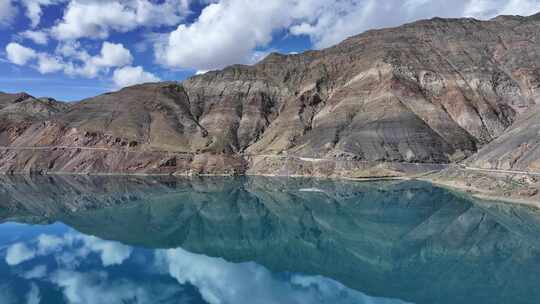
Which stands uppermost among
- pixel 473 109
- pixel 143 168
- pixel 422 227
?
pixel 473 109

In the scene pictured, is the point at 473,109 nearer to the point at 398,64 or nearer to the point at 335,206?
the point at 398,64

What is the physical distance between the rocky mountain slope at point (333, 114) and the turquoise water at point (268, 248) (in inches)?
1208

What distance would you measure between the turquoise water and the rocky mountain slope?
30.7m

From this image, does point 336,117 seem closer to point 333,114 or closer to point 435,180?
point 333,114

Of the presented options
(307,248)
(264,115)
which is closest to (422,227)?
(307,248)

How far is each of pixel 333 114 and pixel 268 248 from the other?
83866 mm

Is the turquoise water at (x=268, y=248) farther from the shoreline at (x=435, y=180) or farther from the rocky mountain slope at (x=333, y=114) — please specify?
the rocky mountain slope at (x=333, y=114)

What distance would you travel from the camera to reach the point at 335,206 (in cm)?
6397

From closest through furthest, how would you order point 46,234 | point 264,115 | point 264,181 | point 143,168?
point 46,234 → point 264,181 → point 143,168 → point 264,115

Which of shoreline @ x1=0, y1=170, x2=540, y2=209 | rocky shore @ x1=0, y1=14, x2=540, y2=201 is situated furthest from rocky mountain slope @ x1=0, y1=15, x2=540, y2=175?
shoreline @ x1=0, y1=170, x2=540, y2=209

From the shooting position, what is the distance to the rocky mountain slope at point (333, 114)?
104m

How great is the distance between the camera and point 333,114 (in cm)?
12081

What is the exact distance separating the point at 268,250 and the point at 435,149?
69.6 metres

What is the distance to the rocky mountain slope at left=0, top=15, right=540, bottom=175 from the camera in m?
104
